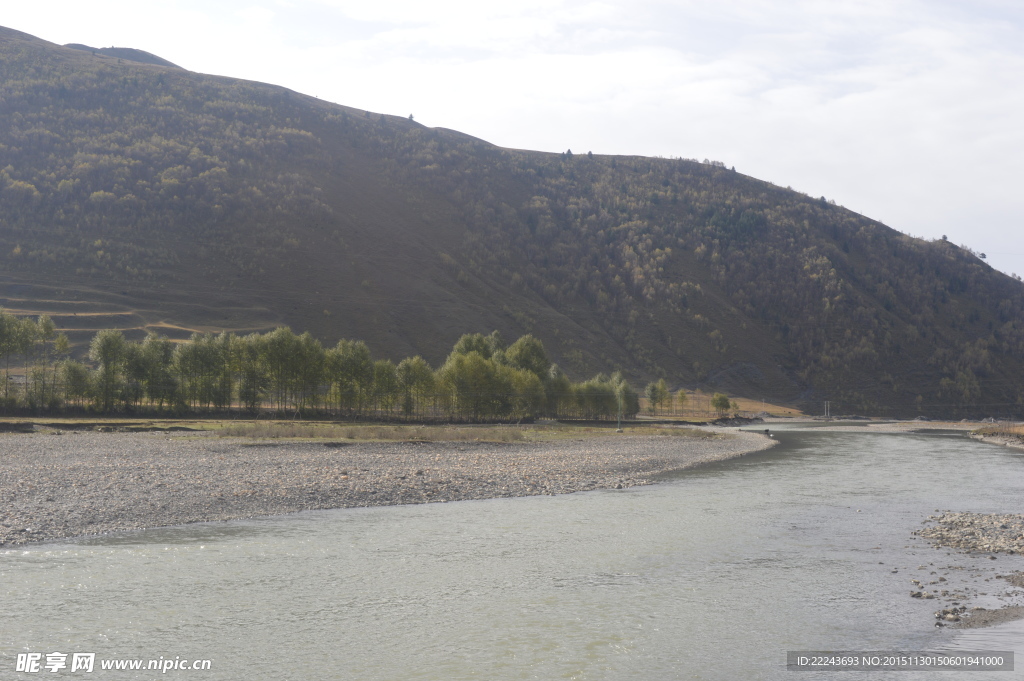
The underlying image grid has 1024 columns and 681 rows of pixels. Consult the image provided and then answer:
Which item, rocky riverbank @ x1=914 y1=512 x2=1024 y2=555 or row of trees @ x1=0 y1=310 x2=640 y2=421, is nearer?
rocky riverbank @ x1=914 y1=512 x2=1024 y2=555

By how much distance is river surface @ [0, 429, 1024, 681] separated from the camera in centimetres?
1653

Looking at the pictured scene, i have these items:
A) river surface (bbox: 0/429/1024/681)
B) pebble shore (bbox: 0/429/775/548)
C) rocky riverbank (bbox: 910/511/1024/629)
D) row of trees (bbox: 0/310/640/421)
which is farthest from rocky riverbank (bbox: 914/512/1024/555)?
row of trees (bbox: 0/310/640/421)

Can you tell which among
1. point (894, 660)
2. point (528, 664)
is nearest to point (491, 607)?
point (528, 664)

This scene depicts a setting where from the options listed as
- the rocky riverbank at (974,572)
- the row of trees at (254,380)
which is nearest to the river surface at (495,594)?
the rocky riverbank at (974,572)

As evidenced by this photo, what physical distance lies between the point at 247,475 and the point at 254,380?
62267mm

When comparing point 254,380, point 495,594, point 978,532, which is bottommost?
point 495,594

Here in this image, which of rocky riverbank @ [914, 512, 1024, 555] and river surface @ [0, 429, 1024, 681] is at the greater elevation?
rocky riverbank @ [914, 512, 1024, 555]

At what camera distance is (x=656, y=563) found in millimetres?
25297

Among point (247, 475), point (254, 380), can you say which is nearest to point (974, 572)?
point (247, 475)

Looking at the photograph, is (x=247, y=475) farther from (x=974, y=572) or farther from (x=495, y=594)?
(x=974, y=572)

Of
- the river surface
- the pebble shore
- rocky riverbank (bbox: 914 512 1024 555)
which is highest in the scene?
rocky riverbank (bbox: 914 512 1024 555)

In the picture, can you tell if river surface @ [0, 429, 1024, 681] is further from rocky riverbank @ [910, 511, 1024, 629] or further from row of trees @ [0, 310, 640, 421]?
row of trees @ [0, 310, 640, 421]

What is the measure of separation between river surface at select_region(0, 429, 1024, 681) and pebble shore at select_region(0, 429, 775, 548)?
2.90 m

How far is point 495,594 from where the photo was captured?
70.3ft
